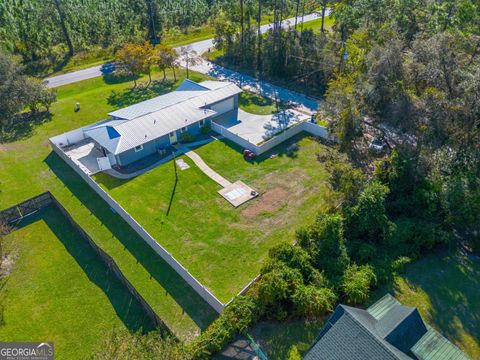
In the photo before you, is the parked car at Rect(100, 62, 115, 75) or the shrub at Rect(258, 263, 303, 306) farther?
the parked car at Rect(100, 62, 115, 75)

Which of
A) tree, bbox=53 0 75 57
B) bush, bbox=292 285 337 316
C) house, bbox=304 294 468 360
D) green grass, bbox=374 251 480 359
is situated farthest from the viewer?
tree, bbox=53 0 75 57

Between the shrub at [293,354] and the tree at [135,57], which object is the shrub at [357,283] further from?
the tree at [135,57]

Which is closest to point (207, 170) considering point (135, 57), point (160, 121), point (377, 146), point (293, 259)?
point (160, 121)

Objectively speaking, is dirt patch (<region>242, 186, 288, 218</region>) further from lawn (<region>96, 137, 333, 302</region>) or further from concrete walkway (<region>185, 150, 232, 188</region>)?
concrete walkway (<region>185, 150, 232, 188</region>)

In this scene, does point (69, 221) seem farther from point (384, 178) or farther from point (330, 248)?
point (384, 178)

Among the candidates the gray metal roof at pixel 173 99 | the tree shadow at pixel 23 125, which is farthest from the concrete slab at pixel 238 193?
the tree shadow at pixel 23 125

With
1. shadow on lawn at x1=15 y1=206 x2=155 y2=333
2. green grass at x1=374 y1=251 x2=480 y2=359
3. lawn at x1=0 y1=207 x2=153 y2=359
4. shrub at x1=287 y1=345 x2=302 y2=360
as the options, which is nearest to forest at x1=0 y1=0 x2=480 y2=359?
green grass at x1=374 y1=251 x2=480 y2=359
